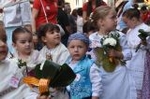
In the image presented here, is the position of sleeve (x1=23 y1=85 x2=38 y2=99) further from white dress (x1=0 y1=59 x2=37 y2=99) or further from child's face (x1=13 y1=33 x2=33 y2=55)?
child's face (x1=13 y1=33 x2=33 y2=55)

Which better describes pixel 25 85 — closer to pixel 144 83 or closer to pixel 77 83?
pixel 77 83

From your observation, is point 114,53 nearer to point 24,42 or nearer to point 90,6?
point 24,42

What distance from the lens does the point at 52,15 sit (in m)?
7.45

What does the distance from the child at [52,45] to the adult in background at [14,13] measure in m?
1.13

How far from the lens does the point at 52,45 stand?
5895 millimetres

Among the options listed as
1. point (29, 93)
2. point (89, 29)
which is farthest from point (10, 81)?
point (89, 29)

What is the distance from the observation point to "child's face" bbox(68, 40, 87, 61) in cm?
500

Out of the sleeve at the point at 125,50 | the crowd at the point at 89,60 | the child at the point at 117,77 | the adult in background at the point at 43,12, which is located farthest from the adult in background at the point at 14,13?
the sleeve at the point at 125,50

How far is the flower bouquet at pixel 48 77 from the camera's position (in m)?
3.43

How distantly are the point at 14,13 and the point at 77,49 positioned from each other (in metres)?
2.34

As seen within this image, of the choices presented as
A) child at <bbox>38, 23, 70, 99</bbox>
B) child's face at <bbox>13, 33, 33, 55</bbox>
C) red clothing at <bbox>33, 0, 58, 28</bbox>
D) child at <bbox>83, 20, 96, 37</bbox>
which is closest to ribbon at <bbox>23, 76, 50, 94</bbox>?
child's face at <bbox>13, 33, 33, 55</bbox>

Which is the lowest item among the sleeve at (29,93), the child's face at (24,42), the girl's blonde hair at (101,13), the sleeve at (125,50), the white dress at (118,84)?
the white dress at (118,84)

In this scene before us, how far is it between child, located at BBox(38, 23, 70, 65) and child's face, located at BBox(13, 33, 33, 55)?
0.35m

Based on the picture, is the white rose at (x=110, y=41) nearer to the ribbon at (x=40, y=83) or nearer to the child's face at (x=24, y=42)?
the child's face at (x=24, y=42)
